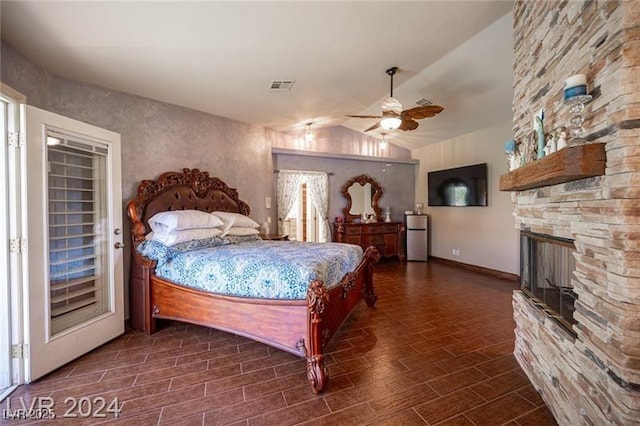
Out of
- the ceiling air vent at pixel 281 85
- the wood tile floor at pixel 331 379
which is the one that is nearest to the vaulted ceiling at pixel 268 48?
the ceiling air vent at pixel 281 85

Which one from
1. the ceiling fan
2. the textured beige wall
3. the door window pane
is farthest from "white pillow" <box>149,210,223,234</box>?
the textured beige wall

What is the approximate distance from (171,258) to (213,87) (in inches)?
78.5

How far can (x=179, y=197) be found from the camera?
3607mm

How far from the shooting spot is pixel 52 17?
1992mm

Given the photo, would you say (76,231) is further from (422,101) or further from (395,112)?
(422,101)

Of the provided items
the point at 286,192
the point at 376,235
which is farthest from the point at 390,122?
the point at 376,235

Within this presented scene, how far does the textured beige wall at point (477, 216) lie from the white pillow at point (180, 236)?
15.5 feet

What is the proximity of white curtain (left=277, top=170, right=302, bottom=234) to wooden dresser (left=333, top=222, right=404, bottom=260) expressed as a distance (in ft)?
3.79

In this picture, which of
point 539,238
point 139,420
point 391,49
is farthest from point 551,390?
point 391,49

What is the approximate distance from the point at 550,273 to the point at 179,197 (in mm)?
3813

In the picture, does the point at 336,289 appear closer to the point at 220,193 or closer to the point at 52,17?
the point at 220,193

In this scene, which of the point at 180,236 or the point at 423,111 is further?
the point at 423,111

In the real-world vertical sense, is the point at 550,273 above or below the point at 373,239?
above

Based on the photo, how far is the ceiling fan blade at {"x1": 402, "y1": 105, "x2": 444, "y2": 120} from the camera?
3411 mm
